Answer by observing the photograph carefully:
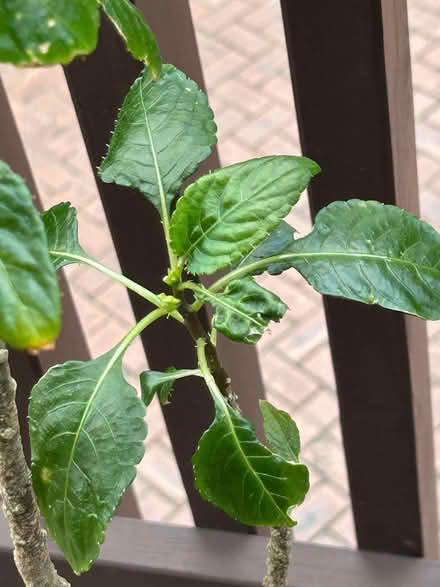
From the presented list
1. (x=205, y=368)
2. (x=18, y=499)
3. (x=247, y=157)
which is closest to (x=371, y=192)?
(x=205, y=368)

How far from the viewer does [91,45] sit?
486 mm

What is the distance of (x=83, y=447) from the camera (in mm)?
768

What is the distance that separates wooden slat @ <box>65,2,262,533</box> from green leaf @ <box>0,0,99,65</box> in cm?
46

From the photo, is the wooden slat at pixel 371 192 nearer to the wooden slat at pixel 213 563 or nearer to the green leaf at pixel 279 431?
the wooden slat at pixel 213 563

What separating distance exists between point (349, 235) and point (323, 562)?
2.43 feet

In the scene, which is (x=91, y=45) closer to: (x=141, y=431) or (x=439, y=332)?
(x=141, y=431)

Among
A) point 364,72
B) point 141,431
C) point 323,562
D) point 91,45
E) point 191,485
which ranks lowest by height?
point 323,562

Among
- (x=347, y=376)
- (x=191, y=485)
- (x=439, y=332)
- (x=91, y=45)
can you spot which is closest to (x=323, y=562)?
(x=191, y=485)

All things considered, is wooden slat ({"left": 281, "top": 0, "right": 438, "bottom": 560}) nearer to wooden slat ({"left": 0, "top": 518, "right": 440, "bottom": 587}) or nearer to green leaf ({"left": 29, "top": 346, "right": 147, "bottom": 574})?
wooden slat ({"left": 0, "top": 518, "right": 440, "bottom": 587})

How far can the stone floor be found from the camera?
8.54 feet

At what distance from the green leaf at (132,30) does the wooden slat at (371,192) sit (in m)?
0.34

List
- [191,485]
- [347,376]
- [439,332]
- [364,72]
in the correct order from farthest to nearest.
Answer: [439,332]
[191,485]
[347,376]
[364,72]

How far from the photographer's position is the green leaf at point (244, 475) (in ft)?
Result: 2.54

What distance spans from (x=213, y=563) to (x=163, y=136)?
79cm
